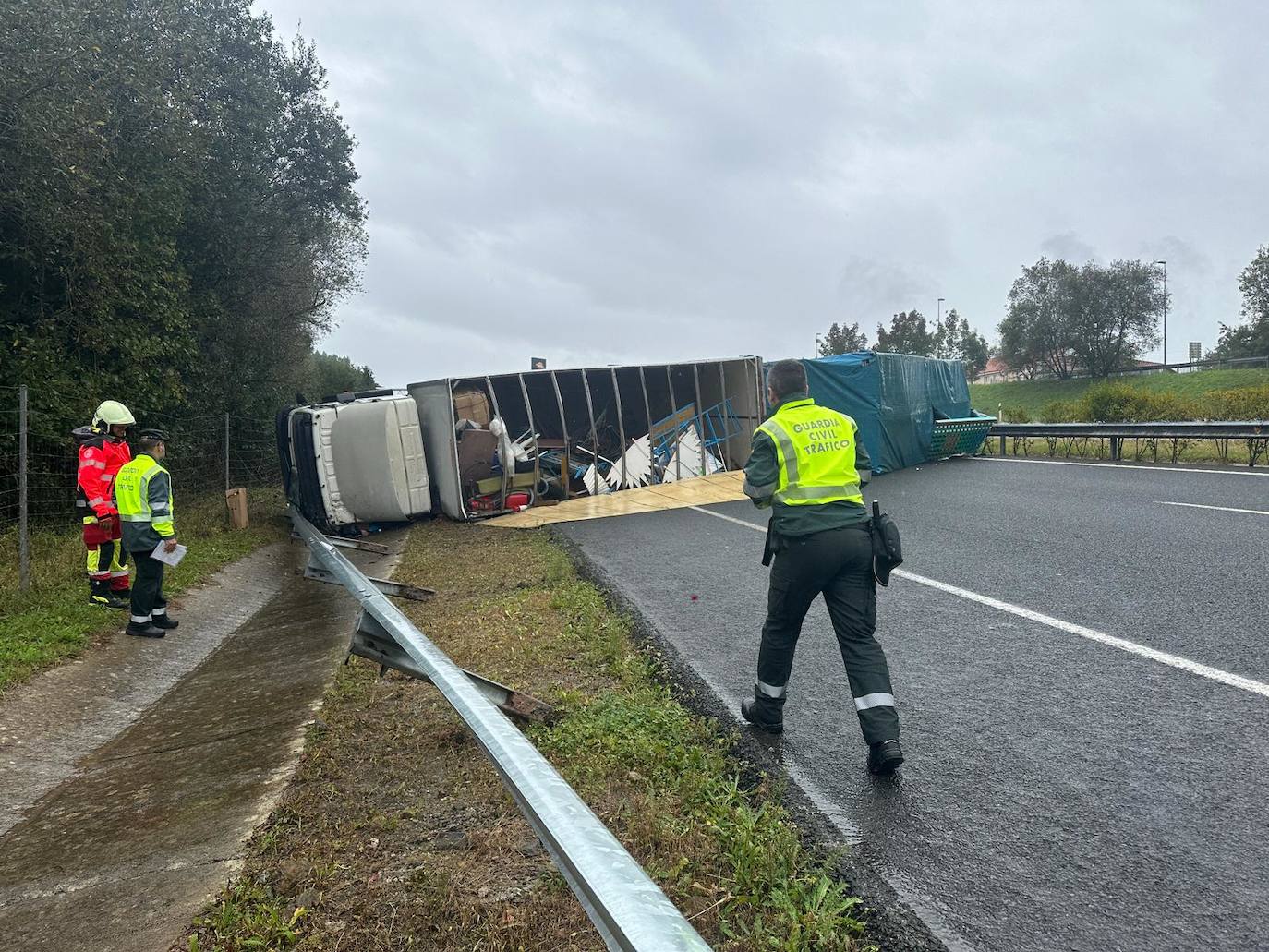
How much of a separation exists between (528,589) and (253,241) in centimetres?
1533

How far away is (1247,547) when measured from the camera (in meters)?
7.32

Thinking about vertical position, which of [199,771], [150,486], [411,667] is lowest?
[199,771]

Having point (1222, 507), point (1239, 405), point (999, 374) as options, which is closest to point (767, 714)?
point (1222, 507)

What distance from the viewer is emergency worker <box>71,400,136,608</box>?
26.6 feet

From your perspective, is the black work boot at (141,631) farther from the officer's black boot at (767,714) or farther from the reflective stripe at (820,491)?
the reflective stripe at (820,491)

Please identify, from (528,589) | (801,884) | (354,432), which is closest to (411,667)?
(801,884)

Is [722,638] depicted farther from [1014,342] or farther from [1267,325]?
[1267,325]

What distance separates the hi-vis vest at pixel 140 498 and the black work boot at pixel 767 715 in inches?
223

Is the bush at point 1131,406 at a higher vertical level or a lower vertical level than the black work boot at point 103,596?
higher

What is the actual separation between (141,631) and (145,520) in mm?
1017

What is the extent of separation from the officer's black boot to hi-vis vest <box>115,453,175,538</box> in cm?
566

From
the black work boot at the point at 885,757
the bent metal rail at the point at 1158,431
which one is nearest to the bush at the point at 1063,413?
the bent metal rail at the point at 1158,431

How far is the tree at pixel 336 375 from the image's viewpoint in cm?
3419

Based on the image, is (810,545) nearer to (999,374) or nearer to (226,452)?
(226,452)
